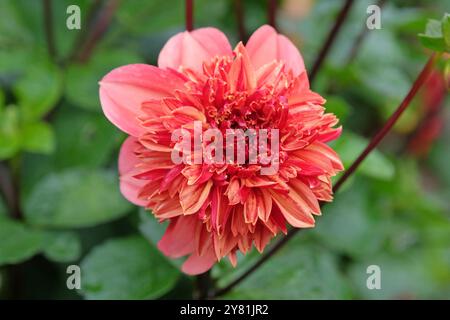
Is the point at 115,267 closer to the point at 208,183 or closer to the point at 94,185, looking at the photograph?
the point at 94,185

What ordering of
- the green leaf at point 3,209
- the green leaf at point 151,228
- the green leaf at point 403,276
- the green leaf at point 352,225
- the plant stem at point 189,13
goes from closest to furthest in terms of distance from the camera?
1. the plant stem at point 189,13
2. the green leaf at point 151,228
3. the green leaf at point 3,209
4. the green leaf at point 352,225
5. the green leaf at point 403,276

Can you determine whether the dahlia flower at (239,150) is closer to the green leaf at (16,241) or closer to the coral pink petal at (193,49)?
the coral pink petal at (193,49)

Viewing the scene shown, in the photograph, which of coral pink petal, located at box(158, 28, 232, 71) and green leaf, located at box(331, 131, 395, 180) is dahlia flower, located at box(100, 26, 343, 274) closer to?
coral pink petal, located at box(158, 28, 232, 71)

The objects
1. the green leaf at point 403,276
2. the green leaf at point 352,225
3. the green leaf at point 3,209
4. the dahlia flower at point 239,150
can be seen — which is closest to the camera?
the dahlia flower at point 239,150

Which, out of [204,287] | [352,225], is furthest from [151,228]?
[352,225]

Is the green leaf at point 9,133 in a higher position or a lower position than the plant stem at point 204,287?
higher

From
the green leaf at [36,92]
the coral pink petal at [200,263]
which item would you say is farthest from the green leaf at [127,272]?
the green leaf at [36,92]
